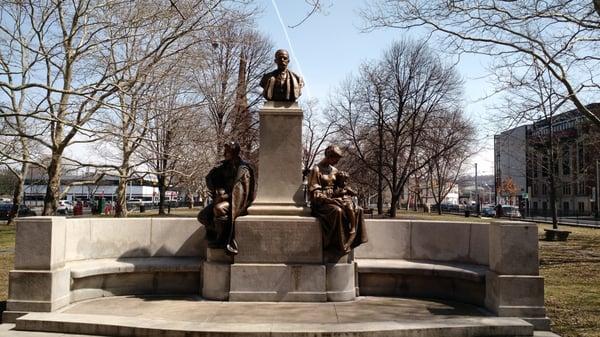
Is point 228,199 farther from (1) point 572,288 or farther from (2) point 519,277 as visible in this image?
(1) point 572,288

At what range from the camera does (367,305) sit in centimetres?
823

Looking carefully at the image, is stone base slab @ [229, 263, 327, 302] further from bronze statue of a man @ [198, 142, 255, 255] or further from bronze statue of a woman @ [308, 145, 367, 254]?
bronze statue of a woman @ [308, 145, 367, 254]

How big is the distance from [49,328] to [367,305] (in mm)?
4428

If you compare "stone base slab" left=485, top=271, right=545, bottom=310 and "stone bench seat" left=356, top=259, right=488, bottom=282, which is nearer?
"stone base slab" left=485, top=271, right=545, bottom=310

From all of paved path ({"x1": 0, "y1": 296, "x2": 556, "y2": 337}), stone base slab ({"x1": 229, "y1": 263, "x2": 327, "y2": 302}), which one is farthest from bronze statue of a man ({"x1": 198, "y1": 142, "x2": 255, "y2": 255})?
paved path ({"x1": 0, "y1": 296, "x2": 556, "y2": 337})

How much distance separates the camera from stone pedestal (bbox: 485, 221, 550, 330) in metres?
7.31

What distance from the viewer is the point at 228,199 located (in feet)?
29.1

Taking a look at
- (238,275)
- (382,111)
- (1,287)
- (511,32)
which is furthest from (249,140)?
(238,275)

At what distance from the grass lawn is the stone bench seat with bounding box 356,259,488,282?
1319 millimetres

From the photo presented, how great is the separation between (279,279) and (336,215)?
1.34 m

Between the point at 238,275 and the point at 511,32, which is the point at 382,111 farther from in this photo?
the point at 238,275

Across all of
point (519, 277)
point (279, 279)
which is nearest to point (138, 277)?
point (279, 279)

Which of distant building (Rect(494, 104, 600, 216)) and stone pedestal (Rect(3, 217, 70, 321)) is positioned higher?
distant building (Rect(494, 104, 600, 216))

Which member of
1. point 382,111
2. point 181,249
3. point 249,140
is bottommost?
point 181,249
